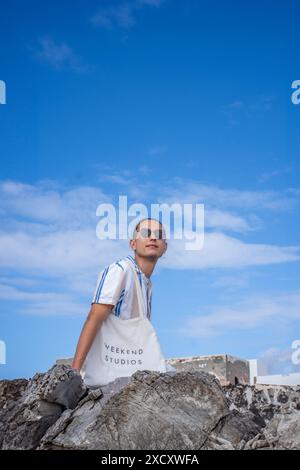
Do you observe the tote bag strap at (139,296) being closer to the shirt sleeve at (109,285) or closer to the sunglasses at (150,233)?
the shirt sleeve at (109,285)

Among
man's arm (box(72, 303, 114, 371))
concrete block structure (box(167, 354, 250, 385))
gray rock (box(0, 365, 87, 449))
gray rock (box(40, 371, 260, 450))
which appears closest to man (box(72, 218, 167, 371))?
man's arm (box(72, 303, 114, 371))

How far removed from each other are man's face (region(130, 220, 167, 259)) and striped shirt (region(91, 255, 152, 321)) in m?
0.32

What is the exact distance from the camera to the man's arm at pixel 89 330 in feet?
14.4

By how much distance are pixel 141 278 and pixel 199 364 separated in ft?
28.9

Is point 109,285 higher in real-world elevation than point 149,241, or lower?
lower

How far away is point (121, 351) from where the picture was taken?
14.6 ft

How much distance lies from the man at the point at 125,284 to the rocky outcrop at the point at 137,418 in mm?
429

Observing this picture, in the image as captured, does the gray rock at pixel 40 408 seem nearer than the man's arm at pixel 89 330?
Yes

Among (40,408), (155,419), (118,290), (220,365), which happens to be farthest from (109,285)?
(220,365)

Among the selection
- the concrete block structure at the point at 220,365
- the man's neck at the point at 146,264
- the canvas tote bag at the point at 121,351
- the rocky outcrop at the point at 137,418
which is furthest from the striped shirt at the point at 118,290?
the concrete block structure at the point at 220,365

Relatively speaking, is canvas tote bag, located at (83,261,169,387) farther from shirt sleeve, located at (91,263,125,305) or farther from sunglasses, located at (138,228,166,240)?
sunglasses, located at (138,228,166,240)

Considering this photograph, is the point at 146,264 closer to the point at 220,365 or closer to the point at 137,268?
the point at 137,268

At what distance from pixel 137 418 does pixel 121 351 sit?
→ 0.80m
